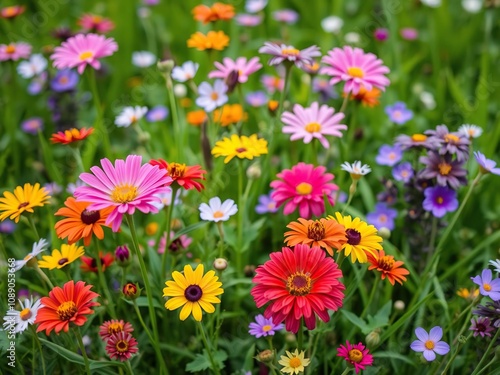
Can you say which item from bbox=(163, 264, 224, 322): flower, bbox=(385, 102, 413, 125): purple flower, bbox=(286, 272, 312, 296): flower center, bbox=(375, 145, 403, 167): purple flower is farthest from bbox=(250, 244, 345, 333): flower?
bbox=(385, 102, 413, 125): purple flower

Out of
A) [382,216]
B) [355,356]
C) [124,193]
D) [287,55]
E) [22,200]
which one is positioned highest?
[287,55]

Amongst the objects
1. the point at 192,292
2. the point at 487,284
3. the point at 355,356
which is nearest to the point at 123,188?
the point at 192,292

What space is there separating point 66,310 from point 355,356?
0.63 metres

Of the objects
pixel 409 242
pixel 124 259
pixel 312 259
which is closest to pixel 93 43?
A: pixel 124 259

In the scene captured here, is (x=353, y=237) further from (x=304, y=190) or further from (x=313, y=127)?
(x=313, y=127)

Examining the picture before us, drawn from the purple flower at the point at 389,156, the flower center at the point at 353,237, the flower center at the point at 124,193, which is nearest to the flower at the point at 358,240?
the flower center at the point at 353,237

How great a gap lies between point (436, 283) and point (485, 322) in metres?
0.27

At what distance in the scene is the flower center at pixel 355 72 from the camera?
5.45ft

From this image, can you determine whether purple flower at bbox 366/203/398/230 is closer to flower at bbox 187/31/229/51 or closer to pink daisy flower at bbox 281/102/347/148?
pink daisy flower at bbox 281/102/347/148

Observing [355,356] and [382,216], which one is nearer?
[355,356]

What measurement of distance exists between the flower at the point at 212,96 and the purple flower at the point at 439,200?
692mm

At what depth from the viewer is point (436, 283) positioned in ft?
5.18

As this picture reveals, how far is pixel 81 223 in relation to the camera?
1.31 metres

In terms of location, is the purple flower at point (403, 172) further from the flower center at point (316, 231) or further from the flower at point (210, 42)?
the flower at point (210, 42)
